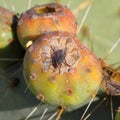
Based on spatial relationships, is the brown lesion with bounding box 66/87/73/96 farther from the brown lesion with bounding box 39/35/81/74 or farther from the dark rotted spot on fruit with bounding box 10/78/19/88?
the dark rotted spot on fruit with bounding box 10/78/19/88

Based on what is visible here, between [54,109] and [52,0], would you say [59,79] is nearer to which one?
[54,109]

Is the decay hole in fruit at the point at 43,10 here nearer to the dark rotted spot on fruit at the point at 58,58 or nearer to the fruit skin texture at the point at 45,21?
the fruit skin texture at the point at 45,21

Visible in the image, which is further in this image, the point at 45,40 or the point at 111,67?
the point at 111,67

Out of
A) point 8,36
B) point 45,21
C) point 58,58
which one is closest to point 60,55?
point 58,58

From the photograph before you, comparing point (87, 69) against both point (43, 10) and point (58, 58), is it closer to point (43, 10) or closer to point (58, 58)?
point (58, 58)

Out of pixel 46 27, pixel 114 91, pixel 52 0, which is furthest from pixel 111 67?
pixel 52 0
